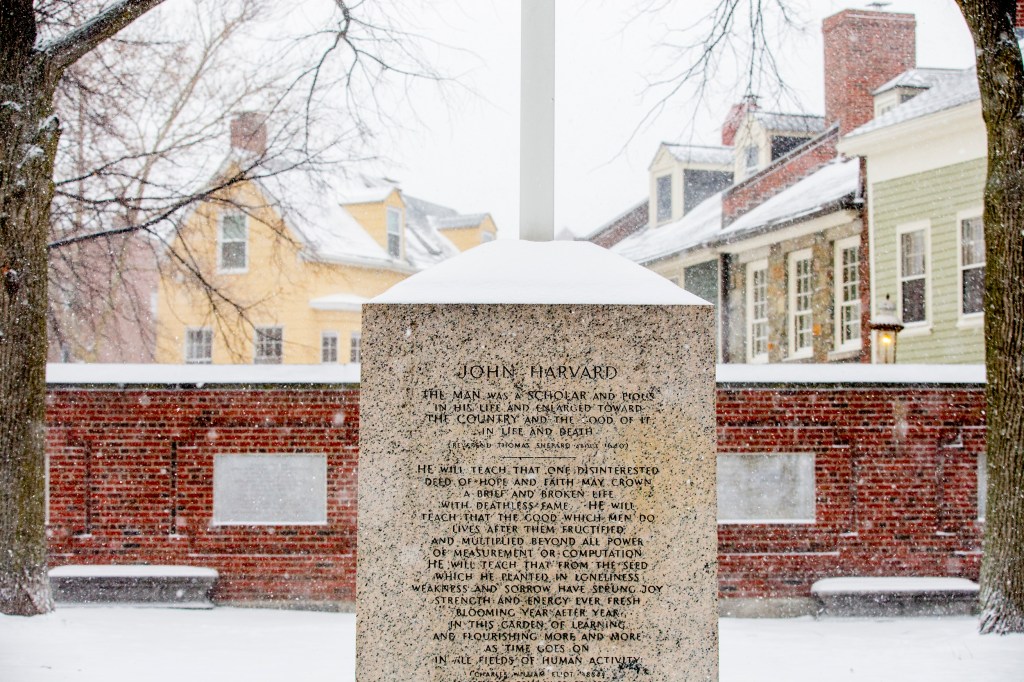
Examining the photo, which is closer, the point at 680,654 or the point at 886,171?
the point at 680,654

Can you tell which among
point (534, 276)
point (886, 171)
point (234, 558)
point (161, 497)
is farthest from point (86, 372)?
point (886, 171)

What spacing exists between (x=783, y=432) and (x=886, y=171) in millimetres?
8716

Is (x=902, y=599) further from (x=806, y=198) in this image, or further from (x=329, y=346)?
(x=329, y=346)

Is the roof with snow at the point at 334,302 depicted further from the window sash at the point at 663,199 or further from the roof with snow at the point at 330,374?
the roof with snow at the point at 330,374

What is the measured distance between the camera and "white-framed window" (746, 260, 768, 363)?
23.3 metres

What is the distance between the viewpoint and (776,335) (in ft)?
73.9

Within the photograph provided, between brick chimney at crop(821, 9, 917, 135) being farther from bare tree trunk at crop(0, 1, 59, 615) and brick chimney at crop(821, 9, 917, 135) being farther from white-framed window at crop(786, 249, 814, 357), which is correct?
bare tree trunk at crop(0, 1, 59, 615)

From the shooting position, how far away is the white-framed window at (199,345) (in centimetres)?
2930

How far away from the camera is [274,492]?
1195 cm

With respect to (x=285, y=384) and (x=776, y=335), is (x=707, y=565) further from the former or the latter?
(x=776, y=335)

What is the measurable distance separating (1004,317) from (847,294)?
11.5 m

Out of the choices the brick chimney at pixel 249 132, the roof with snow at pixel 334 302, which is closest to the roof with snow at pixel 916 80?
the brick chimney at pixel 249 132

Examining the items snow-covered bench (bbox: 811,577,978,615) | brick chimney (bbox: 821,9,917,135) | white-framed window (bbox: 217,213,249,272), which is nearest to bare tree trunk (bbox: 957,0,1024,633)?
snow-covered bench (bbox: 811,577,978,615)

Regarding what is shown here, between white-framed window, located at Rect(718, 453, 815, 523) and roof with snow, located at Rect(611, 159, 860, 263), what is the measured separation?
9122 mm
